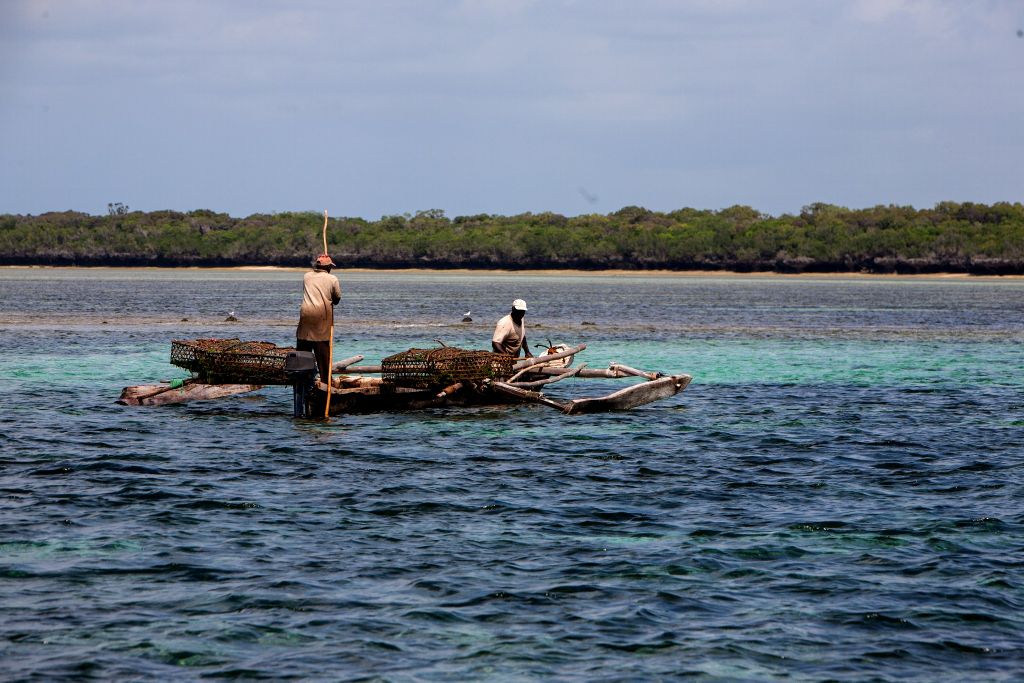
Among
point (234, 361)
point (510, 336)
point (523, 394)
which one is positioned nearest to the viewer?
point (234, 361)

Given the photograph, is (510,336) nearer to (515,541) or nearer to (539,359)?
(539,359)

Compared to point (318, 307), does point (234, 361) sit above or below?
below

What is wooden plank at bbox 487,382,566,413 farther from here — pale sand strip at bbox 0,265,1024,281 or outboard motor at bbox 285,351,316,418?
pale sand strip at bbox 0,265,1024,281

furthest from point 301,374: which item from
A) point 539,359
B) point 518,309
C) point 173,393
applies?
point 539,359

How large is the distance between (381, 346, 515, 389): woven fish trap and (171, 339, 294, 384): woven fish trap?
1567mm

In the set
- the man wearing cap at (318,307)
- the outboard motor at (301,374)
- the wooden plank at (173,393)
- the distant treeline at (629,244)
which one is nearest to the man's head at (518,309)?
the man wearing cap at (318,307)

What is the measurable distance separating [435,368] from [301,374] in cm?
219

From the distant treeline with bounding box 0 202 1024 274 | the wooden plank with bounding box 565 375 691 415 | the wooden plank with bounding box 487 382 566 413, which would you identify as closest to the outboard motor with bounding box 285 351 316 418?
the wooden plank with bounding box 487 382 566 413

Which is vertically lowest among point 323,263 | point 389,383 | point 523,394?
point 523,394

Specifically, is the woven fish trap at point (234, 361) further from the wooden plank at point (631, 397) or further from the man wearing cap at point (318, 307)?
the wooden plank at point (631, 397)

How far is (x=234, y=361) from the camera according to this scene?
18609 mm

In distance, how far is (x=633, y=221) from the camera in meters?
200

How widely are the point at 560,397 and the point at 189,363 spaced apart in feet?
22.5

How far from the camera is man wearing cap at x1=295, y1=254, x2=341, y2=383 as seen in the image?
56.9 feet
